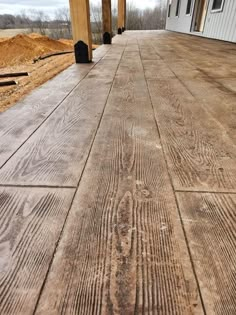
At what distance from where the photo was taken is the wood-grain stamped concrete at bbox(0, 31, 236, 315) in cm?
45

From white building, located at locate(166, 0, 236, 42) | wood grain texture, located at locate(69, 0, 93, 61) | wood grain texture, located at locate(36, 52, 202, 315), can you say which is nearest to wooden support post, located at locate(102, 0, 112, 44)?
wood grain texture, located at locate(69, 0, 93, 61)

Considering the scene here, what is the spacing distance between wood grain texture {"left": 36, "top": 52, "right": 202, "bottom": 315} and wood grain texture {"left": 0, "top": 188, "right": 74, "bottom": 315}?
0.03 meters

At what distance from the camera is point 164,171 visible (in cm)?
81

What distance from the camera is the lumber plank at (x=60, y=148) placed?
2.59 ft

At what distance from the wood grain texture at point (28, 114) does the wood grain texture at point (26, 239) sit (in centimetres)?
28

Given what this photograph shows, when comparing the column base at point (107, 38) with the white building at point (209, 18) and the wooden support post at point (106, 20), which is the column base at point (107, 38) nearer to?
the wooden support post at point (106, 20)

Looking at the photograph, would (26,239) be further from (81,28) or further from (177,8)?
(177,8)

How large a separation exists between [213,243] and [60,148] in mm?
685

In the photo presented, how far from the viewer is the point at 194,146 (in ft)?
3.24

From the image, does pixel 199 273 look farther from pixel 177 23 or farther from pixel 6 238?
pixel 177 23

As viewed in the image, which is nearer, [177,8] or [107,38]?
[107,38]

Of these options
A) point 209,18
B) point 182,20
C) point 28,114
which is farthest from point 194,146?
point 182,20

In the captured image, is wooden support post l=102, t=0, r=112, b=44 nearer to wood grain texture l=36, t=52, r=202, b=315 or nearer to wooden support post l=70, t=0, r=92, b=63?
wooden support post l=70, t=0, r=92, b=63

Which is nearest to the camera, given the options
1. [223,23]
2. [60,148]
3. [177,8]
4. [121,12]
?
[60,148]
